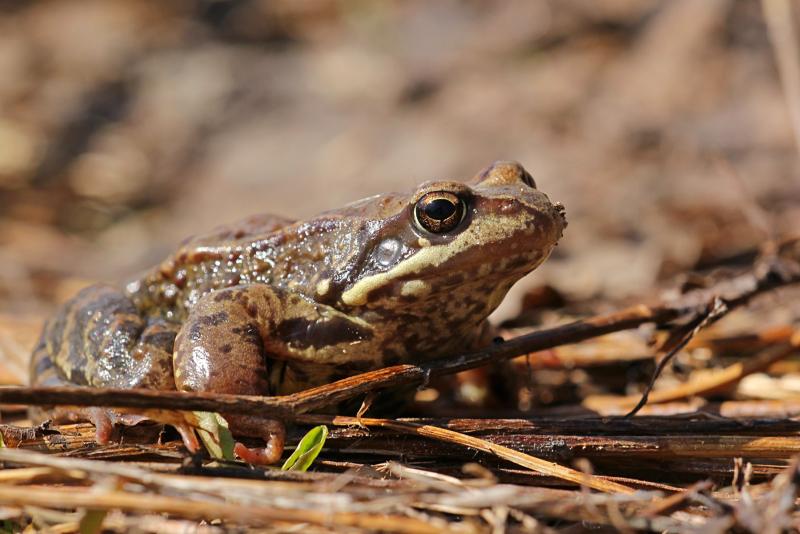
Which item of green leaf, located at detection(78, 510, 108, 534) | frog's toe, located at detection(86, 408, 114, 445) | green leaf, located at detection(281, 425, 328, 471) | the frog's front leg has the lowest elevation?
green leaf, located at detection(78, 510, 108, 534)

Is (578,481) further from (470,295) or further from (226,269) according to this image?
(226,269)

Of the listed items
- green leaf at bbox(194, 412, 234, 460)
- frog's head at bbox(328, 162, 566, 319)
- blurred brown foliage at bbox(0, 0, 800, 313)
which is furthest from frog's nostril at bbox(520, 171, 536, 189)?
blurred brown foliage at bbox(0, 0, 800, 313)

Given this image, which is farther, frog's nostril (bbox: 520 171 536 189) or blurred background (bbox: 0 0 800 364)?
blurred background (bbox: 0 0 800 364)

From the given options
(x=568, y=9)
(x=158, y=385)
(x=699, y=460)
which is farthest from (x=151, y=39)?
(x=699, y=460)

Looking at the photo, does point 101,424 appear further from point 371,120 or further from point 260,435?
point 371,120

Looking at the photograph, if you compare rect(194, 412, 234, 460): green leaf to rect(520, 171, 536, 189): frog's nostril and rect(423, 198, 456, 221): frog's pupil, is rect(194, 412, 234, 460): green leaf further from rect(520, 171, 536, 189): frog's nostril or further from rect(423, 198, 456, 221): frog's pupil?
rect(520, 171, 536, 189): frog's nostril

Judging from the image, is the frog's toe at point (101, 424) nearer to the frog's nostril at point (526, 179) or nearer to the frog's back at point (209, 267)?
the frog's back at point (209, 267)

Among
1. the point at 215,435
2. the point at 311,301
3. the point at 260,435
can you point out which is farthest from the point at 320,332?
the point at 215,435
